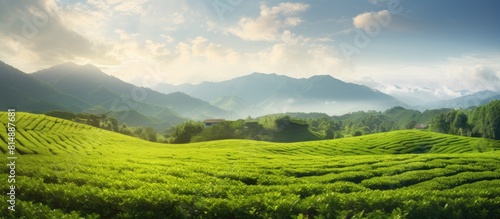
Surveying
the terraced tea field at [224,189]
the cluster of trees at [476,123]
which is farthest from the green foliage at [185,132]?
the cluster of trees at [476,123]

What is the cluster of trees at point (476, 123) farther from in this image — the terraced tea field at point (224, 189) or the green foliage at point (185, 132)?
the green foliage at point (185, 132)

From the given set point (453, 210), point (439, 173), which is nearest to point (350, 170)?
point (439, 173)

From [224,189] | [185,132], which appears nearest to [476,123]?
[185,132]

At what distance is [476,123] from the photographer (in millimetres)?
119250

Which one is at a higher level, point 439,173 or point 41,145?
point 41,145

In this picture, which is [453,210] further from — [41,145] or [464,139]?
[464,139]

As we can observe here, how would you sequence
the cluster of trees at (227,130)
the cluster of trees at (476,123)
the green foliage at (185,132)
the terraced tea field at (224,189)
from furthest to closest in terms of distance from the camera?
1. the green foliage at (185,132)
2. the cluster of trees at (227,130)
3. the cluster of trees at (476,123)
4. the terraced tea field at (224,189)

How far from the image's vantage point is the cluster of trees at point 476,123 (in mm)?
106938

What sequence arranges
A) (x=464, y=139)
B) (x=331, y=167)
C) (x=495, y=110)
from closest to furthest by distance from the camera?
(x=331, y=167) → (x=464, y=139) → (x=495, y=110)

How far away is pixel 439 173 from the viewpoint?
73.8 ft

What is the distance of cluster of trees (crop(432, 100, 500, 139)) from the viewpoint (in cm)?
10694

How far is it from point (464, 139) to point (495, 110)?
55245 mm

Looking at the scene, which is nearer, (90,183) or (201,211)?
(201,211)

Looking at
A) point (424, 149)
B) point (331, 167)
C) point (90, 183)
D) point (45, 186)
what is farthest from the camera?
point (424, 149)
